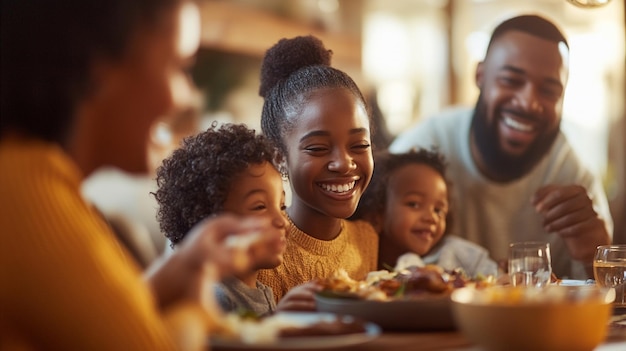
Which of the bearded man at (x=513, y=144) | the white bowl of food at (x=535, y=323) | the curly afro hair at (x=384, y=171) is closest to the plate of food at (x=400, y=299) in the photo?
the white bowl of food at (x=535, y=323)

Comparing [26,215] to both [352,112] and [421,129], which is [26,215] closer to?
[352,112]

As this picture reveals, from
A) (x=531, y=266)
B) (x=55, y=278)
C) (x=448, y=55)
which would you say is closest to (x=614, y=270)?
(x=531, y=266)

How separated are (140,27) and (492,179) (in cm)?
168

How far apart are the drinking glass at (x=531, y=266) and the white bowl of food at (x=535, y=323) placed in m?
Result: 0.46

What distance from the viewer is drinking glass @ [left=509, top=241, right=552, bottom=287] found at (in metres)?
1.65

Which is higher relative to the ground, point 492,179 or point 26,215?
point 492,179

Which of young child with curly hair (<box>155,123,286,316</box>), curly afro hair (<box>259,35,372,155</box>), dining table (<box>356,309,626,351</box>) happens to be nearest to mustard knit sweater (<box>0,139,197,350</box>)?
dining table (<box>356,309,626,351</box>)

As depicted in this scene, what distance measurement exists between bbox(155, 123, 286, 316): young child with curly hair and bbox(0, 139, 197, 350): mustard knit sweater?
1.71 feet

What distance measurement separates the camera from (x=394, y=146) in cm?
268

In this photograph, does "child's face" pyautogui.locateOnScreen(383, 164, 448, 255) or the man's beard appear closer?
"child's face" pyautogui.locateOnScreen(383, 164, 448, 255)

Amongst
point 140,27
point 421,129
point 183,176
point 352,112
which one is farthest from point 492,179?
point 140,27

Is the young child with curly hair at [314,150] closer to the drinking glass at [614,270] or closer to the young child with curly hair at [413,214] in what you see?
the young child with curly hair at [413,214]

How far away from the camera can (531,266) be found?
5.41 ft

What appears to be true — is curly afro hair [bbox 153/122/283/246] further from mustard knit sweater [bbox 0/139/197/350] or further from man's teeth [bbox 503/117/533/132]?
man's teeth [bbox 503/117/533/132]
